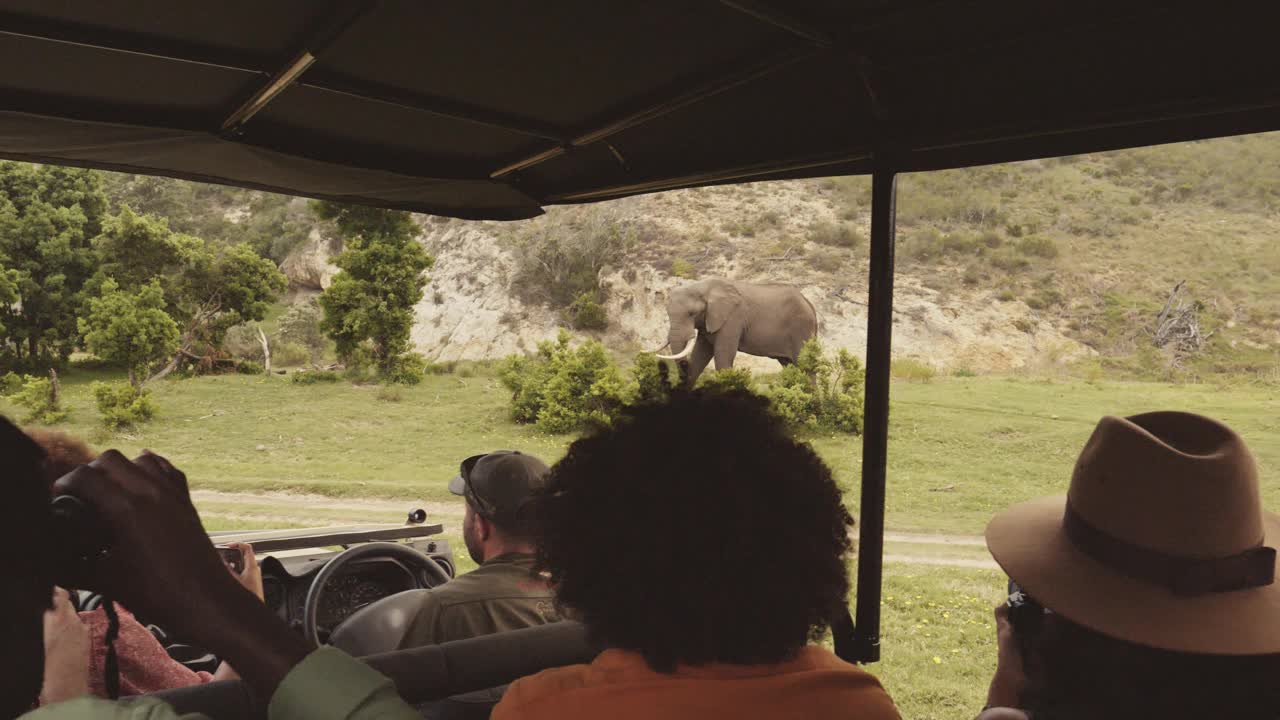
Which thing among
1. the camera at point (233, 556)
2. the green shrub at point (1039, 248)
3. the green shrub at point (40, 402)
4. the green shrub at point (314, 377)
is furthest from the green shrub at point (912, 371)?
the camera at point (233, 556)

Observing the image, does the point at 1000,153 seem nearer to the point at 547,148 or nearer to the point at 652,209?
the point at 547,148

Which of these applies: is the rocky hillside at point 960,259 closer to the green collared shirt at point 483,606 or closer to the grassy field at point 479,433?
the grassy field at point 479,433

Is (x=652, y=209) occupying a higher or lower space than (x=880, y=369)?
higher

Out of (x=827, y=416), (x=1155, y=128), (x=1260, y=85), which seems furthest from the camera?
(x=827, y=416)

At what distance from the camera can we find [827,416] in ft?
49.4

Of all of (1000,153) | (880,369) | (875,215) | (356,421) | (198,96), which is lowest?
(356,421)

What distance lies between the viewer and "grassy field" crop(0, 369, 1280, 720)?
989 centimetres

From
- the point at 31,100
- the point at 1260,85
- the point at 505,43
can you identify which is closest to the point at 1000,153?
the point at 1260,85

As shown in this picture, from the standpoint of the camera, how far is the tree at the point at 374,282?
Answer: 17250mm

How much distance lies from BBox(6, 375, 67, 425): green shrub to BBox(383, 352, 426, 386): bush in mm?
5748

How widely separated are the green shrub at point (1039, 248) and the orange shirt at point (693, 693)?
75.8 feet

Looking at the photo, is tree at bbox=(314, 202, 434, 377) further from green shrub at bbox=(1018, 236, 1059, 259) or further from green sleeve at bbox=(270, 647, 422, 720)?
green sleeve at bbox=(270, 647, 422, 720)

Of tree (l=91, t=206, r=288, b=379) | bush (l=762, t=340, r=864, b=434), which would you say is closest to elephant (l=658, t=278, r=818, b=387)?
bush (l=762, t=340, r=864, b=434)

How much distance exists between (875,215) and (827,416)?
13255 millimetres
